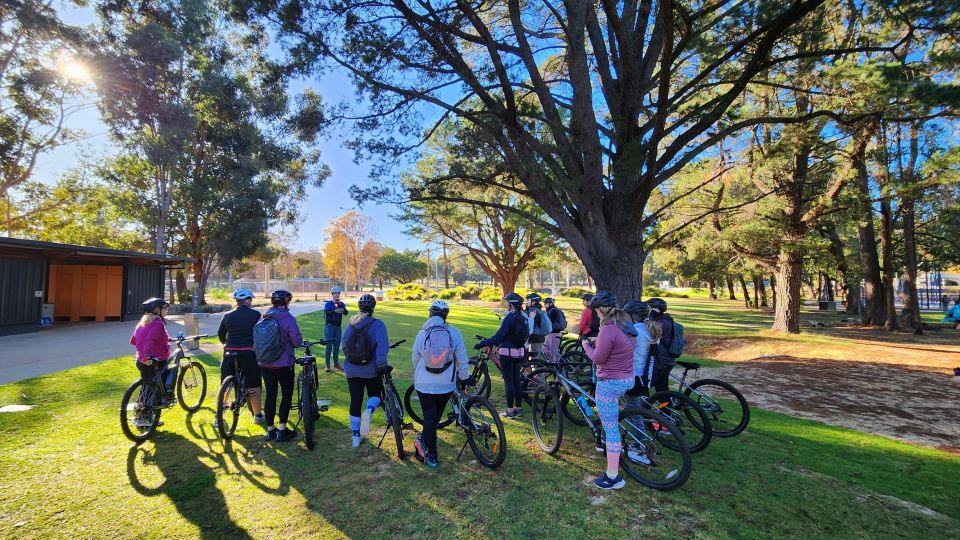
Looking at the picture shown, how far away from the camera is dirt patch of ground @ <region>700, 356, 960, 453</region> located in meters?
6.34

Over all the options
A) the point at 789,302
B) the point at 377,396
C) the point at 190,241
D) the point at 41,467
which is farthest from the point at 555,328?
the point at 190,241

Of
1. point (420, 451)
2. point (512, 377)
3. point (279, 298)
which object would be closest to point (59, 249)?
point (279, 298)

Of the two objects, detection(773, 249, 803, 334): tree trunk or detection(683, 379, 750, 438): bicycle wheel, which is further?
detection(773, 249, 803, 334): tree trunk

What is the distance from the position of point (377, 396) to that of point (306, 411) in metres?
0.84

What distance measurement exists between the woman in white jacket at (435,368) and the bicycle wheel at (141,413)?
352 centimetres

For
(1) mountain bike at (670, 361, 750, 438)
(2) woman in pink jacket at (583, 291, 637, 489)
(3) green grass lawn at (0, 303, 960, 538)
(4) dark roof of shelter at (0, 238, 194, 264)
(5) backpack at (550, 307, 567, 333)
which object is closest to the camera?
(3) green grass lawn at (0, 303, 960, 538)

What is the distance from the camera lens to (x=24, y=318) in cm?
1443

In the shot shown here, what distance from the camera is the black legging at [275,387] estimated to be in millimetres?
5121

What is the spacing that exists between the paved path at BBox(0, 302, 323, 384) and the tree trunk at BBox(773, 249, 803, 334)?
22.0 metres

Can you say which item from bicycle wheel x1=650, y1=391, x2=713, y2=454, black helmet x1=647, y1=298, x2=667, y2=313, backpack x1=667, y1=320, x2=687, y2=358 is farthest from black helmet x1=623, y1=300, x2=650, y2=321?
bicycle wheel x1=650, y1=391, x2=713, y2=454

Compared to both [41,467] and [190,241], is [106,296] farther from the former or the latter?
[41,467]

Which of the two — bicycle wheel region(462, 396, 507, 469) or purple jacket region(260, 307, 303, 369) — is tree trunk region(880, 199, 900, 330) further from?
purple jacket region(260, 307, 303, 369)

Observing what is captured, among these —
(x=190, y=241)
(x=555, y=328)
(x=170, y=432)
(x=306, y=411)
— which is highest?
(x=190, y=241)

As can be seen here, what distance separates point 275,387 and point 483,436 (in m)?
2.62
